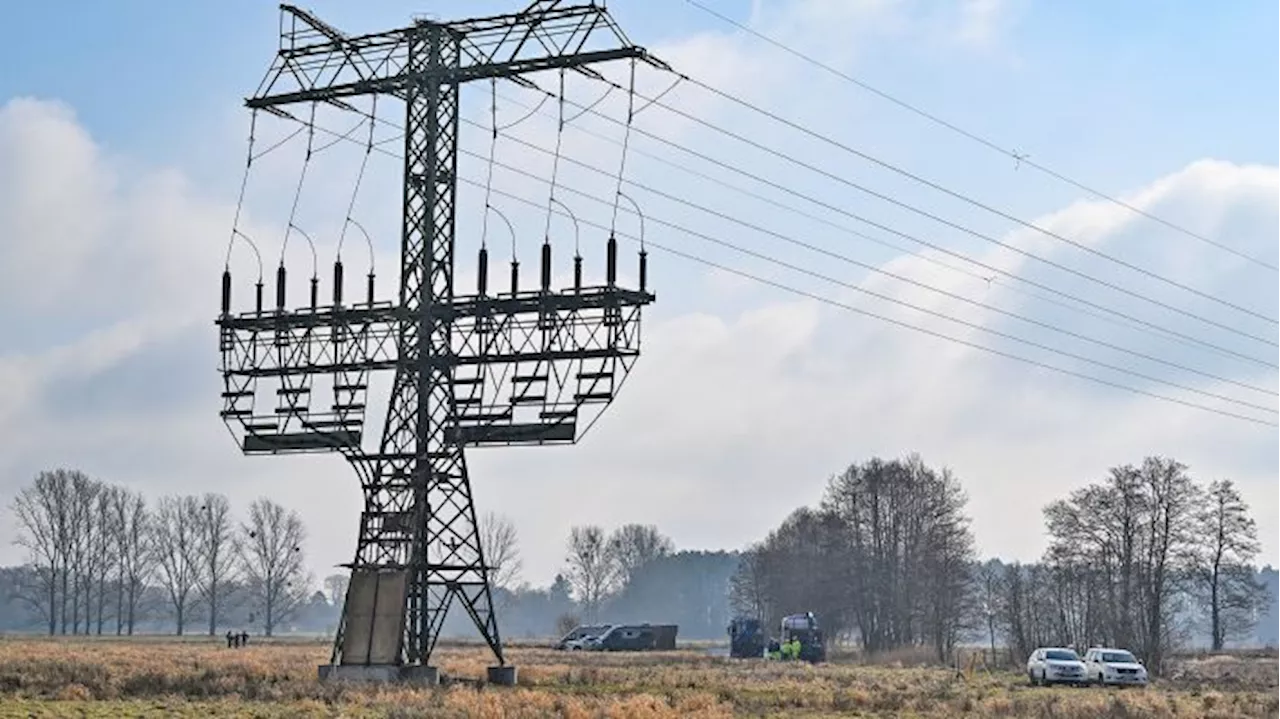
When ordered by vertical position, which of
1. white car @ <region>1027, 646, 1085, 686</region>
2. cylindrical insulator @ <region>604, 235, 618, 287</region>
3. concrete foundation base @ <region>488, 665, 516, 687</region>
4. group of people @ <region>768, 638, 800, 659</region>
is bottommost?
group of people @ <region>768, 638, 800, 659</region>

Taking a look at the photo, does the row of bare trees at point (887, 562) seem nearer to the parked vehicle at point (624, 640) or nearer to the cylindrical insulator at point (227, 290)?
the parked vehicle at point (624, 640)

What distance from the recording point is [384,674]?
45.8 metres

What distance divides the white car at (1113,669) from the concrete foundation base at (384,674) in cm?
2665

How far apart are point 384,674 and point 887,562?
8747 centimetres

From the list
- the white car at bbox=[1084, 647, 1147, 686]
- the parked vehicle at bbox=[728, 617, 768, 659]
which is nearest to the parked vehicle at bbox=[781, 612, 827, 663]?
the parked vehicle at bbox=[728, 617, 768, 659]

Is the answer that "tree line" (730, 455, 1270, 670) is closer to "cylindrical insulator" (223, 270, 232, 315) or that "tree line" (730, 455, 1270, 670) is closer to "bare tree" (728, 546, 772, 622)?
"bare tree" (728, 546, 772, 622)

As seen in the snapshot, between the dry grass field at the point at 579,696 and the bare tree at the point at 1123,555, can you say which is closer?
the dry grass field at the point at 579,696

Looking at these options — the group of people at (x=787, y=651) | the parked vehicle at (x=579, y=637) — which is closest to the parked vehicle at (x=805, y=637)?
the group of people at (x=787, y=651)

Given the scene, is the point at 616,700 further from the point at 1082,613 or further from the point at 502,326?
the point at 1082,613

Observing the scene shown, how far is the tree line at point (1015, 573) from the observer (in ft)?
330

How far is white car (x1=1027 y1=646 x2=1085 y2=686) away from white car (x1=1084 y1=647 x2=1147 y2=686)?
37 cm

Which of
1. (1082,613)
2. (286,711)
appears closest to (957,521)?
(1082,613)

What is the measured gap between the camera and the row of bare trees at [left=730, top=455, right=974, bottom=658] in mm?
120250

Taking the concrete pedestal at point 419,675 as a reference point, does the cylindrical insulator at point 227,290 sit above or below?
above
